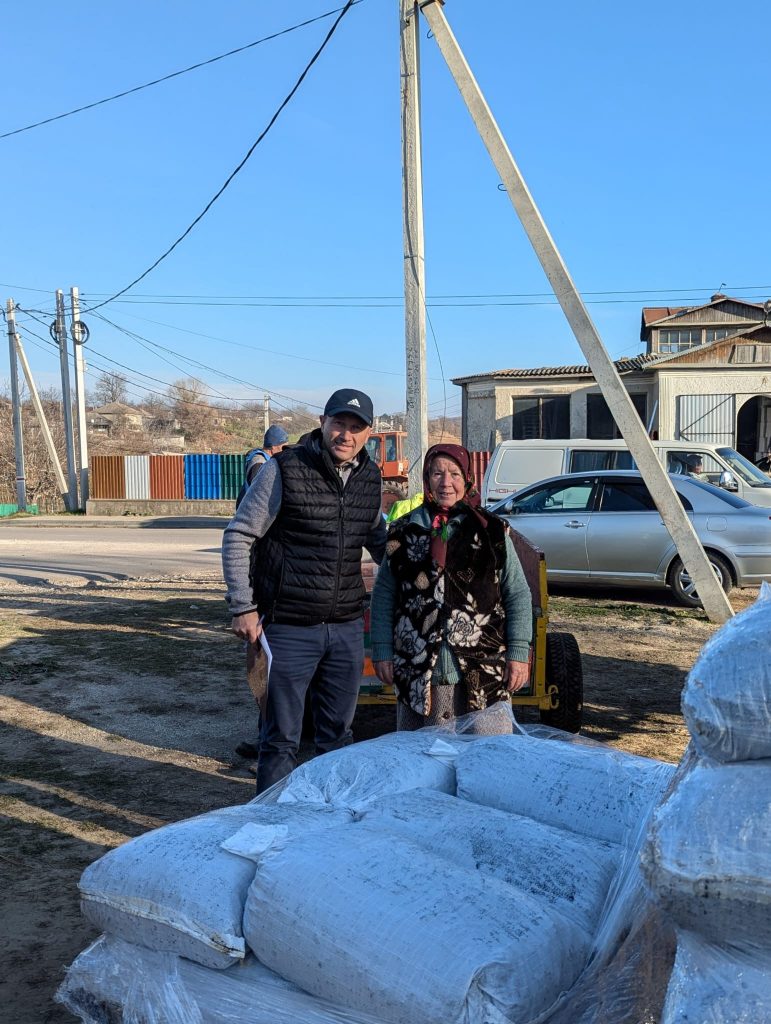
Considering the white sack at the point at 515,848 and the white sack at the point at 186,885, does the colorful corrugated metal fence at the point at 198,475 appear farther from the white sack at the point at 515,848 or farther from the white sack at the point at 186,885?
the white sack at the point at 515,848

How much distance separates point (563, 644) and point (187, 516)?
24133 millimetres

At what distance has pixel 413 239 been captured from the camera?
331 inches

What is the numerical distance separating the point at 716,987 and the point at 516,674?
212 cm

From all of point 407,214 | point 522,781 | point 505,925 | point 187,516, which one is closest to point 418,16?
point 407,214

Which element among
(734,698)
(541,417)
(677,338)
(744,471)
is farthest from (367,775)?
(677,338)

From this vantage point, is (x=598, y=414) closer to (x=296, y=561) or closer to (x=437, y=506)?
(x=437, y=506)

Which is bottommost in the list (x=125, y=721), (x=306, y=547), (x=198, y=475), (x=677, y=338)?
(x=125, y=721)

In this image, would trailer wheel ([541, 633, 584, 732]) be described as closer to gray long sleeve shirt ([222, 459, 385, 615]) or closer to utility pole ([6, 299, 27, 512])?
gray long sleeve shirt ([222, 459, 385, 615])

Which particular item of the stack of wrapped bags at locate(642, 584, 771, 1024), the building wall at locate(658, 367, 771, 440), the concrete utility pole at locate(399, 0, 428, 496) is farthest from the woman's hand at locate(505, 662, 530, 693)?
the building wall at locate(658, 367, 771, 440)

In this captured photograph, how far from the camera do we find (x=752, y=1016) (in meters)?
1.52

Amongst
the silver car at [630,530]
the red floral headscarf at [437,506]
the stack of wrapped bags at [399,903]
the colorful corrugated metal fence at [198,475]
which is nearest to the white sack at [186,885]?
the stack of wrapped bags at [399,903]

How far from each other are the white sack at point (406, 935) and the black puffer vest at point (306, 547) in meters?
1.64

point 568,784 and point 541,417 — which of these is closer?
point 568,784

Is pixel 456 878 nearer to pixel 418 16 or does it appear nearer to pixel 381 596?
pixel 381 596
